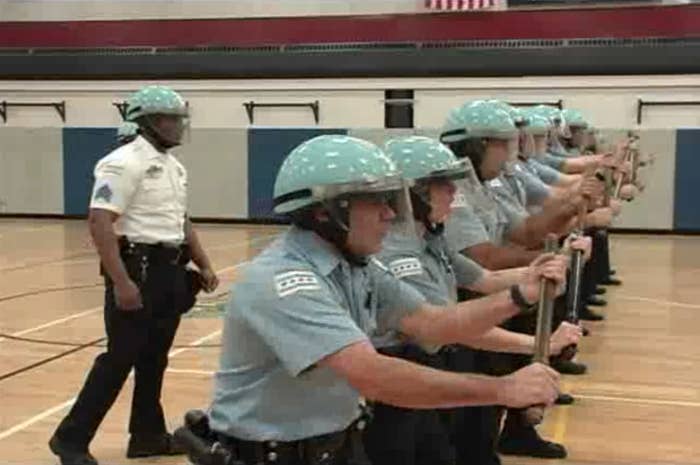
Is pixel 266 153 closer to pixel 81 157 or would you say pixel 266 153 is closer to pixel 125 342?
pixel 81 157

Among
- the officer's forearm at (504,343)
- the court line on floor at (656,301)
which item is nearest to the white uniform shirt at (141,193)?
the officer's forearm at (504,343)

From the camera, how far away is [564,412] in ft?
22.5

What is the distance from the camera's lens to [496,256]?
523cm

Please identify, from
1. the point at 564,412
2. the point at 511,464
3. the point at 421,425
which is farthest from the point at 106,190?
the point at 564,412

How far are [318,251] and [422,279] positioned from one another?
1279 mm

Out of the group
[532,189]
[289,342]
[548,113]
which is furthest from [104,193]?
[548,113]

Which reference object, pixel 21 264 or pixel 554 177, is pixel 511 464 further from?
pixel 21 264

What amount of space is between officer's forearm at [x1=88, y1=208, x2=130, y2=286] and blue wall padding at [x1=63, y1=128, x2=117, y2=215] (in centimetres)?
1464

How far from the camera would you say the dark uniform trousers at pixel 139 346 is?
213 inches

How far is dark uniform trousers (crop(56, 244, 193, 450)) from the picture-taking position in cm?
540

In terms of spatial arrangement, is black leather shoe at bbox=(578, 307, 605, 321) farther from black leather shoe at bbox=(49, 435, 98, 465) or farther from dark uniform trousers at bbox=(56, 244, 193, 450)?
black leather shoe at bbox=(49, 435, 98, 465)

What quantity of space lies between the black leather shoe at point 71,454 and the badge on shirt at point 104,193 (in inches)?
47.7

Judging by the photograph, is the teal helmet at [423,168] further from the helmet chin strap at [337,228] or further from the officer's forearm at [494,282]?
the helmet chin strap at [337,228]

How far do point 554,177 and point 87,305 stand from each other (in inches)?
194
